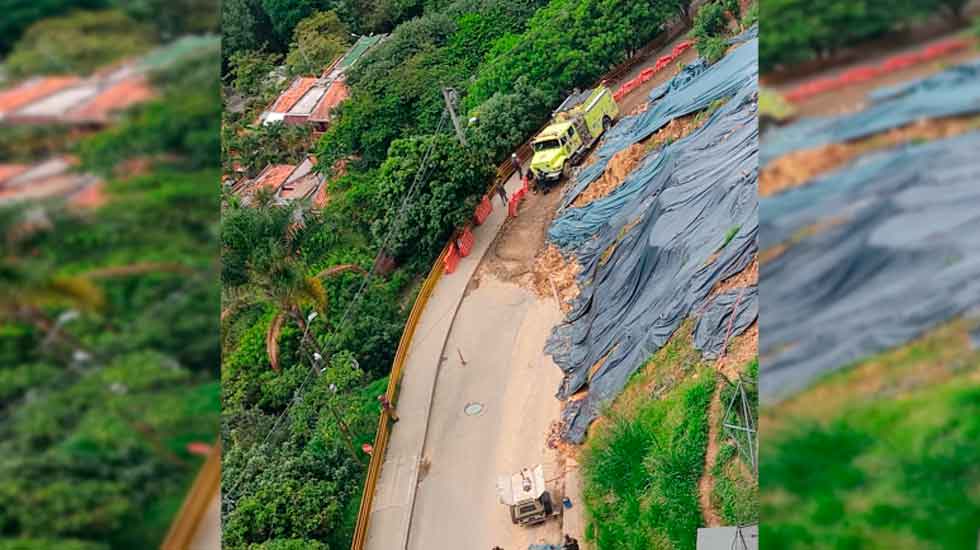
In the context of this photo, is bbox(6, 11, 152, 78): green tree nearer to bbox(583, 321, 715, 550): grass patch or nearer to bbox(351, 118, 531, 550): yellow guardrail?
bbox(583, 321, 715, 550): grass patch

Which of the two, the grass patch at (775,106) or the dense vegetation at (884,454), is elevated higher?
the grass patch at (775,106)

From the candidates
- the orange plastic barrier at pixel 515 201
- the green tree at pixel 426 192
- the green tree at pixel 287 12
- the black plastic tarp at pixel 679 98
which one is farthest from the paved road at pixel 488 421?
the green tree at pixel 287 12

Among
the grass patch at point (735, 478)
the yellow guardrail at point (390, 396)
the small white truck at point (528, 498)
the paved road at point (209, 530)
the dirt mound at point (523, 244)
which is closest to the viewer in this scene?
the paved road at point (209, 530)

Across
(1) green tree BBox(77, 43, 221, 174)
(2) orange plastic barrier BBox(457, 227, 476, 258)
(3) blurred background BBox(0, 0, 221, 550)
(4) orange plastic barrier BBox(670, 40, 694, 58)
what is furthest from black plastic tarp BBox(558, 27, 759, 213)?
(3) blurred background BBox(0, 0, 221, 550)

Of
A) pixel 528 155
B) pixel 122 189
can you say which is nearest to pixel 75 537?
pixel 122 189

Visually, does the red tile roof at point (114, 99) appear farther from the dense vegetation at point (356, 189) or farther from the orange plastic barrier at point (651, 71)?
the orange plastic barrier at point (651, 71)

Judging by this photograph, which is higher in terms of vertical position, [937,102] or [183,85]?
Answer: [183,85]

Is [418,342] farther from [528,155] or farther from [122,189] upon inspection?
[122,189]
